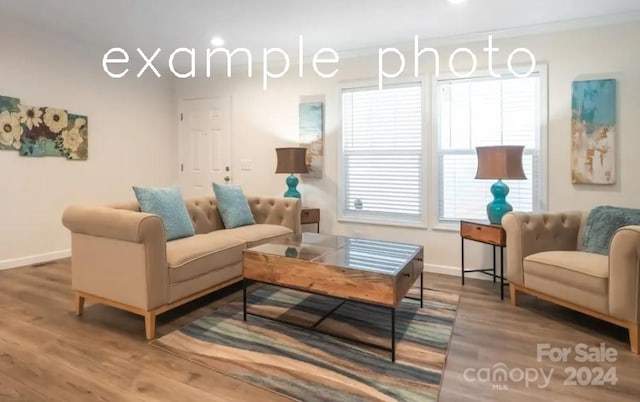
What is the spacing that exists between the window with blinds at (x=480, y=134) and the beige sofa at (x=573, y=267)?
0.66m

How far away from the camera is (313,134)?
14.8ft

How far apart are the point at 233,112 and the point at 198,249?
291cm

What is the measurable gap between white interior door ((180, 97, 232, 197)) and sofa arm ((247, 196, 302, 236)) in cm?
135

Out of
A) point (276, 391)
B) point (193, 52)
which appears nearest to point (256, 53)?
point (193, 52)

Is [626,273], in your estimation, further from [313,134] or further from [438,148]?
[313,134]

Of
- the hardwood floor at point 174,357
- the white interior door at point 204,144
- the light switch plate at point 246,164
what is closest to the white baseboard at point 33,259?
the hardwood floor at point 174,357

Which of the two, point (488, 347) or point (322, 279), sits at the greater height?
point (322, 279)

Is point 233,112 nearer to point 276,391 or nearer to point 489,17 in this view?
point 489,17

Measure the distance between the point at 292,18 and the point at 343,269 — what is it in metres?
2.43

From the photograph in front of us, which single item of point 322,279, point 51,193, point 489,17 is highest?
point 489,17

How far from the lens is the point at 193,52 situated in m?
4.52

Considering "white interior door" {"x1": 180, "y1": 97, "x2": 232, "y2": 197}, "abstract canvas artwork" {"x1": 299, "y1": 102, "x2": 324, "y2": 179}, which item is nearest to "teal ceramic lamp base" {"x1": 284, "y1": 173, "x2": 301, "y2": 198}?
"abstract canvas artwork" {"x1": 299, "y1": 102, "x2": 324, "y2": 179}

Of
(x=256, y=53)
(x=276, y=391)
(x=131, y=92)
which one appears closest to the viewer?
(x=276, y=391)

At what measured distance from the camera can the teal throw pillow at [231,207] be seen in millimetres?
3662
